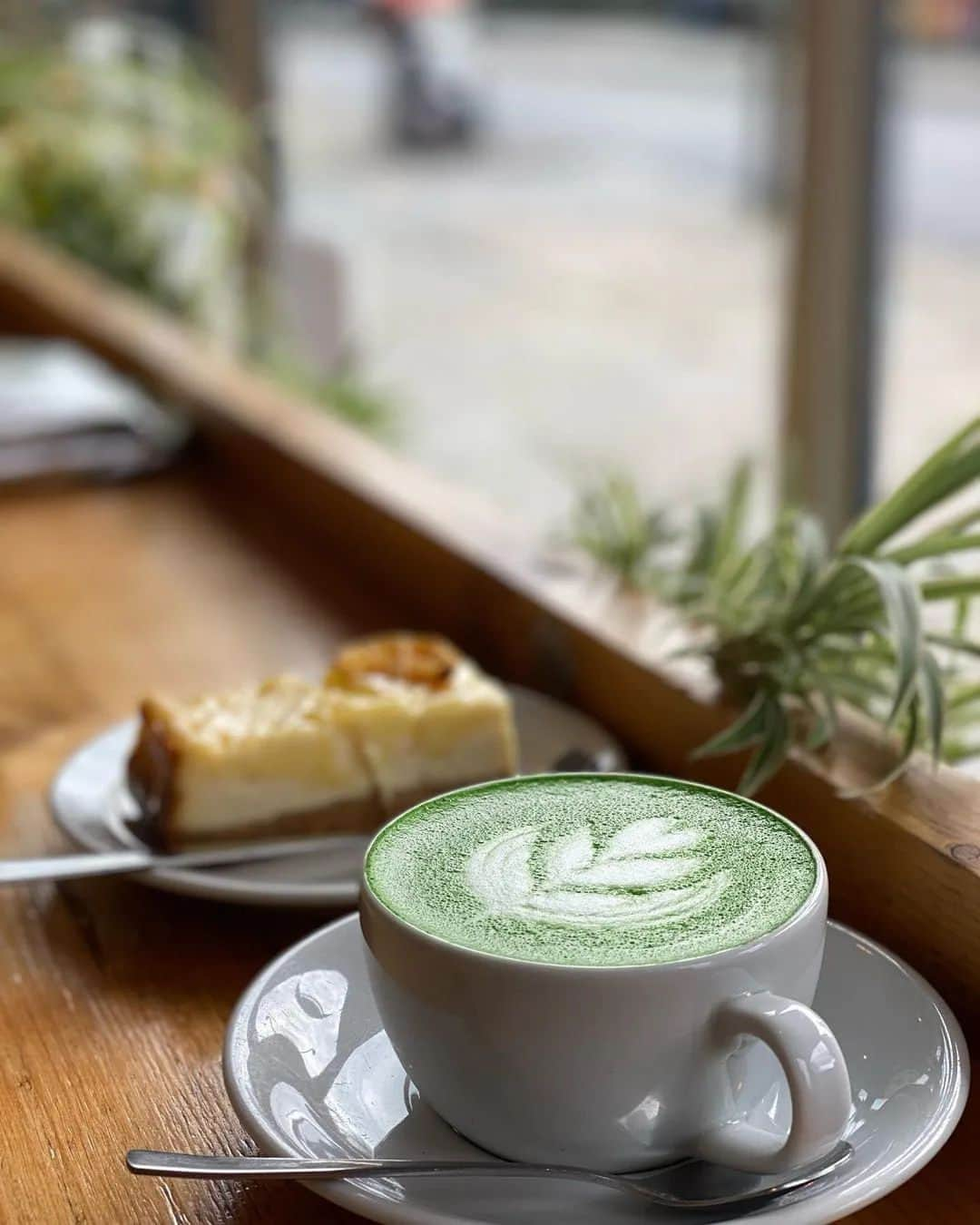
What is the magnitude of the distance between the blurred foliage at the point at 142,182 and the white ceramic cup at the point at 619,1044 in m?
2.57

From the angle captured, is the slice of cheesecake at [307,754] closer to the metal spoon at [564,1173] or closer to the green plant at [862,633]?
the green plant at [862,633]

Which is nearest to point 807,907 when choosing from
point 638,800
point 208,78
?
point 638,800

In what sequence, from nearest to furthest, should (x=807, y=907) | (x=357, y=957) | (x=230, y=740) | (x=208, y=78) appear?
(x=807, y=907) → (x=357, y=957) → (x=230, y=740) → (x=208, y=78)

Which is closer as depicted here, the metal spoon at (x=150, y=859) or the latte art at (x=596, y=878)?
the latte art at (x=596, y=878)

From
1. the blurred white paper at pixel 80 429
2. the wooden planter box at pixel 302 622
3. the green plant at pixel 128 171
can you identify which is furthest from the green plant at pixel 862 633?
the green plant at pixel 128 171

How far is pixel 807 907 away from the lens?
21.2 inches

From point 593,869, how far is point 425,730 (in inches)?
12.1

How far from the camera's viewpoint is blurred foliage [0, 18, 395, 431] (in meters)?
3.14

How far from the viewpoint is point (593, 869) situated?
0.57 meters

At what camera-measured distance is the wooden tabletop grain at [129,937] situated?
60 cm

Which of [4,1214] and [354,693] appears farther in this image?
[354,693]

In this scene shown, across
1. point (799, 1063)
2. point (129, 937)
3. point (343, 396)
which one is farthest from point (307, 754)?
point (343, 396)

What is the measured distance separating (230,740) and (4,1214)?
0.99 ft

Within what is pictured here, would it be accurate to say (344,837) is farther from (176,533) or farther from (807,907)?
(176,533)
